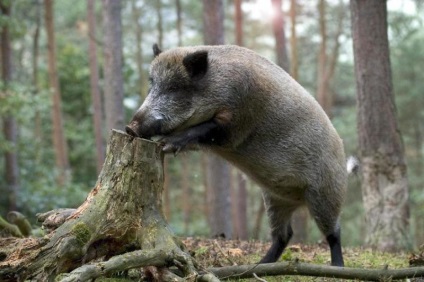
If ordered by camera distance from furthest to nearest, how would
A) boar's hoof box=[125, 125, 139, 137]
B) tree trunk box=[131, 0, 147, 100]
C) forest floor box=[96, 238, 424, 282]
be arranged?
tree trunk box=[131, 0, 147, 100] < forest floor box=[96, 238, 424, 282] < boar's hoof box=[125, 125, 139, 137]

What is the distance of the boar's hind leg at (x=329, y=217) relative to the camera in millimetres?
5773

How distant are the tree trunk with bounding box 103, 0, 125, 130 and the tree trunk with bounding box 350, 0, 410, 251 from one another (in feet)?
14.4

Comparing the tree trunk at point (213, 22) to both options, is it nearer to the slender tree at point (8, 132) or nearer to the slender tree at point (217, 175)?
the slender tree at point (217, 175)

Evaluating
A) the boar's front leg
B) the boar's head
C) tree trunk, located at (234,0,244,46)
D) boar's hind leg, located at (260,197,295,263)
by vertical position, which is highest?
tree trunk, located at (234,0,244,46)

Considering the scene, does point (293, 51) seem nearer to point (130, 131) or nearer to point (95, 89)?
point (95, 89)

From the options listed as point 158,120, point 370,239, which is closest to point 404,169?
point 370,239

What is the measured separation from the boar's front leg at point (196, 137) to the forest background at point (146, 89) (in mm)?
8840

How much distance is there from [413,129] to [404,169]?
20.2m

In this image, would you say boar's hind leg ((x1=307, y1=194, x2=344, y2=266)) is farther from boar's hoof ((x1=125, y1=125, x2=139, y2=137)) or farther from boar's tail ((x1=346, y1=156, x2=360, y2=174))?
boar's hoof ((x1=125, y1=125, x2=139, y2=137))

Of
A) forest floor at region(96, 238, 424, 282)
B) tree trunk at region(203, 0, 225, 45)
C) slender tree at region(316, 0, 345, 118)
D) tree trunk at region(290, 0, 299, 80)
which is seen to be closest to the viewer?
forest floor at region(96, 238, 424, 282)

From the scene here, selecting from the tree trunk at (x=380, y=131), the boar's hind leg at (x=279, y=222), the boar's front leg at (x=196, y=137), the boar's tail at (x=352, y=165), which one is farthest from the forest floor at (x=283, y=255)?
the boar's front leg at (x=196, y=137)

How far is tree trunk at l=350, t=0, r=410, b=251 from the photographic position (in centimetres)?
860

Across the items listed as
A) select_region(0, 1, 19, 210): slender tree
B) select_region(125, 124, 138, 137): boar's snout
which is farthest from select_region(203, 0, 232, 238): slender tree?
select_region(125, 124, 138, 137): boar's snout

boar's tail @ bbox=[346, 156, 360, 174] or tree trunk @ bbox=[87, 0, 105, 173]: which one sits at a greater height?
tree trunk @ bbox=[87, 0, 105, 173]
